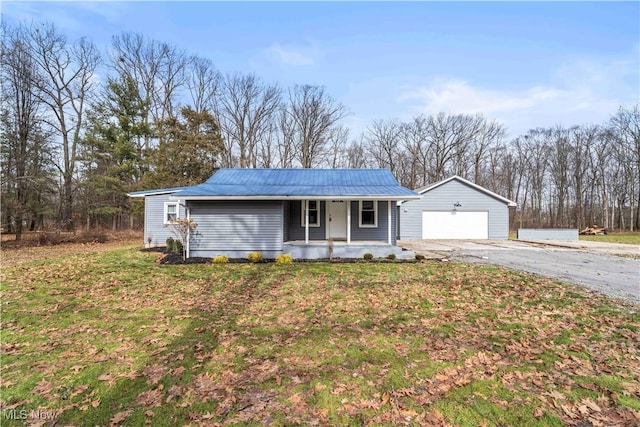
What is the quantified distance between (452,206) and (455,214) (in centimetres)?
60

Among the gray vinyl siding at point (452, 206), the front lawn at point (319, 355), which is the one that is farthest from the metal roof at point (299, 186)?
the gray vinyl siding at point (452, 206)

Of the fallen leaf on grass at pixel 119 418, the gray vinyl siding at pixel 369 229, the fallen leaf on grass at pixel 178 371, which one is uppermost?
the gray vinyl siding at pixel 369 229

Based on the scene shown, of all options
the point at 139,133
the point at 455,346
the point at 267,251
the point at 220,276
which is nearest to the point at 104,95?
the point at 139,133

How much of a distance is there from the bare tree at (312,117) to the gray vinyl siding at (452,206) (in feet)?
42.6

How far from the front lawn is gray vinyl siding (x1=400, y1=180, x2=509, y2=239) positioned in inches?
567

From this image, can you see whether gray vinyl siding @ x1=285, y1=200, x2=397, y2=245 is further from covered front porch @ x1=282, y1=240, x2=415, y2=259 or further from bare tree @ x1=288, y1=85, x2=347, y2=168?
bare tree @ x1=288, y1=85, x2=347, y2=168

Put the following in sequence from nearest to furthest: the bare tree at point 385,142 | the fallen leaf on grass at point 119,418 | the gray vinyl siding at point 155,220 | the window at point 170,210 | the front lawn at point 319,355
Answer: the fallen leaf on grass at point 119,418 < the front lawn at point 319,355 < the window at point 170,210 < the gray vinyl siding at point 155,220 < the bare tree at point 385,142

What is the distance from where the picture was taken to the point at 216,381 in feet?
10.4

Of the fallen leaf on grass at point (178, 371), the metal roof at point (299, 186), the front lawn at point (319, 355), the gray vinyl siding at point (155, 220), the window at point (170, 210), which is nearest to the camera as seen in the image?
the front lawn at point (319, 355)

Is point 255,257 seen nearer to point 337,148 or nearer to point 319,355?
point 319,355

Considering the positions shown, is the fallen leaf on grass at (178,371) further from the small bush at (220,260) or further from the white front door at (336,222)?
the white front door at (336,222)

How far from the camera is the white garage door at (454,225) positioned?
21328mm

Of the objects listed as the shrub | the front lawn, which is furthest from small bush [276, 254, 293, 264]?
the shrub

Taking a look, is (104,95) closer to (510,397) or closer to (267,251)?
(267,251)
